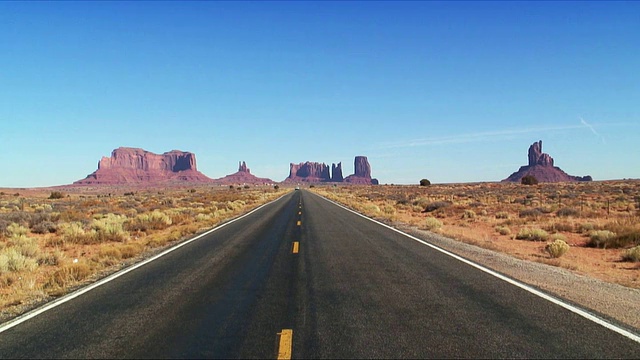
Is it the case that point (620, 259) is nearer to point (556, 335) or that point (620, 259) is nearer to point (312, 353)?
point (556, 335)

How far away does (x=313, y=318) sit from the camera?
620cm

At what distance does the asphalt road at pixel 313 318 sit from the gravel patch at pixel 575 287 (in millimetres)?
655

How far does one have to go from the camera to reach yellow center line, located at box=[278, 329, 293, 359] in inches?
188

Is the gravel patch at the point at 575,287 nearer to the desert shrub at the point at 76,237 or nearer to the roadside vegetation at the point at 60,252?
the roadside vegetation at the point at 60,252

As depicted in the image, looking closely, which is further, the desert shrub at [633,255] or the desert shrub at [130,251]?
the desert shrub at [130,251]

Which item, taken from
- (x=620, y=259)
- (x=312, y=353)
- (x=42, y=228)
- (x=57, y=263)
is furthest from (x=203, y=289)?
(x=42, y=228)

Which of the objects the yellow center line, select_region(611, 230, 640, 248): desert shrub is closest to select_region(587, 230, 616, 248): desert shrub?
select_region(611, 230, 640, 248): desert shrub

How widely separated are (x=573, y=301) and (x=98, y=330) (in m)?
7.36

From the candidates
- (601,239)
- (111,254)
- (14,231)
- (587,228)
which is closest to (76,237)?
(14,231)

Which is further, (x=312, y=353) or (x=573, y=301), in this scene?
(x=573, y=301)

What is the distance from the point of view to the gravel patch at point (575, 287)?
6699 mm

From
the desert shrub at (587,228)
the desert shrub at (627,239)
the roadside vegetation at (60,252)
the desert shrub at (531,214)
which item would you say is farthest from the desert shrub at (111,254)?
the desert shrub at (531,214)

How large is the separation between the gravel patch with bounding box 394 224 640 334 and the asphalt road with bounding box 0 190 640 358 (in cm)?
65

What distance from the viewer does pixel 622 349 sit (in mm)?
5012
